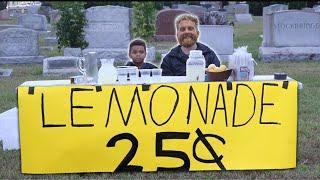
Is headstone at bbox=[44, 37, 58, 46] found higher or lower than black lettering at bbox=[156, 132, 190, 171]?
higher

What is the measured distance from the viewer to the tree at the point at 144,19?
57.8 feet

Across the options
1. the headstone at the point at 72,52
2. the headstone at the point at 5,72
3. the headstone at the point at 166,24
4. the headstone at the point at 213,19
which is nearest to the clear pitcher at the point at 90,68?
→ the headstone at the point at 5,72

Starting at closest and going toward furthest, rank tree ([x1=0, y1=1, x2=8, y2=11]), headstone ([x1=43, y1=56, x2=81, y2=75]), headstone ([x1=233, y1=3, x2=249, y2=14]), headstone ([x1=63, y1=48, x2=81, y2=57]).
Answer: headstone ([x1=43, y1=56, x2=81, y2=75])
headstone ([x1=63, y1=48, x2=81, y2=57])
headstone ([x1=233, y1=3, x2=249, y2=14])
tree ([x1=0, y1=1, x2=8, y2=11])

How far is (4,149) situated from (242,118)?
7.55 feet

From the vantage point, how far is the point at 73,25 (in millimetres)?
13852

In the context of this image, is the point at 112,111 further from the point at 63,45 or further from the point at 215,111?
the point at 63,45

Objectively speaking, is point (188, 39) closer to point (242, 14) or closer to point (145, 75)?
point (145, 75)

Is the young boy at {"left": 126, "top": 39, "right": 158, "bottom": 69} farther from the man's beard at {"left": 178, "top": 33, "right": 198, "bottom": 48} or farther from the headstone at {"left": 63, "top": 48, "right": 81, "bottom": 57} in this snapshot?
the headstone at {"left": 63, "top": 48, "right": 81, "bottom": 57}

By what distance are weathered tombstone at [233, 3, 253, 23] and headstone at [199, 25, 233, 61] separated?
17095 mm

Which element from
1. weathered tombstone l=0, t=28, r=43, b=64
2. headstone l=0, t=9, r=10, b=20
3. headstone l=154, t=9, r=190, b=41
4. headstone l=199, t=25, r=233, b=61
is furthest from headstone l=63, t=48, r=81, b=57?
headstone l=0, t=9, r=10, b=20

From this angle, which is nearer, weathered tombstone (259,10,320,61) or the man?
the man

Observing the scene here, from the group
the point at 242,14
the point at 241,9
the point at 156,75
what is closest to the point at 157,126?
the point at 156,75

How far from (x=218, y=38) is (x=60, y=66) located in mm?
3784

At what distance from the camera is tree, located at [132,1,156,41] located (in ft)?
57.8
